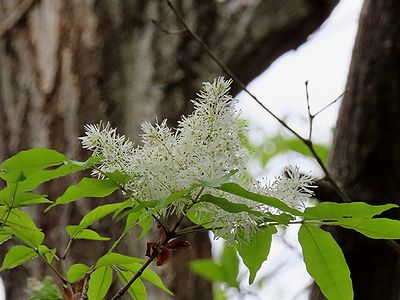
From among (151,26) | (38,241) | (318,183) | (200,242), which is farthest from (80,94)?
(38,241)

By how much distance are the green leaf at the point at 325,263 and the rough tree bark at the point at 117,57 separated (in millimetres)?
693

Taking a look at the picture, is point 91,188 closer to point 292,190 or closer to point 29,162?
point 29,162

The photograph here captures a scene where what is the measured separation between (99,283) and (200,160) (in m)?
0.21

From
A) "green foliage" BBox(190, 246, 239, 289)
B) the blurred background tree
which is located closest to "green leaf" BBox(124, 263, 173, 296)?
"green foliage" BBox(190, 246, 239, 289)

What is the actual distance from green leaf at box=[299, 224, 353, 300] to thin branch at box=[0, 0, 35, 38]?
106cm

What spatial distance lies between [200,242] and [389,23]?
0.55 meters

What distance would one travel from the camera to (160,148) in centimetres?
→ 62

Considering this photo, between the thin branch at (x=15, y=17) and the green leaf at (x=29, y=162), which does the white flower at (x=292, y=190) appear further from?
the thin branch at (x=15, y=17)

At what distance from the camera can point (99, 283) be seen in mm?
731

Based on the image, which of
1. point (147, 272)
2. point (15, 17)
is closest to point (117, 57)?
point (15, 17)

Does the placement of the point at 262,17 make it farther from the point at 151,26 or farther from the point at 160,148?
the point at 160,148

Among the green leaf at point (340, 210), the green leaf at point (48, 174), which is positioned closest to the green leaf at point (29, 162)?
the green leaf at point (48, 174)

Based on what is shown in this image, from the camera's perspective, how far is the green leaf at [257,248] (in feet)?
2.17

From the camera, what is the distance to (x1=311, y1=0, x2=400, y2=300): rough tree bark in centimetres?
129
